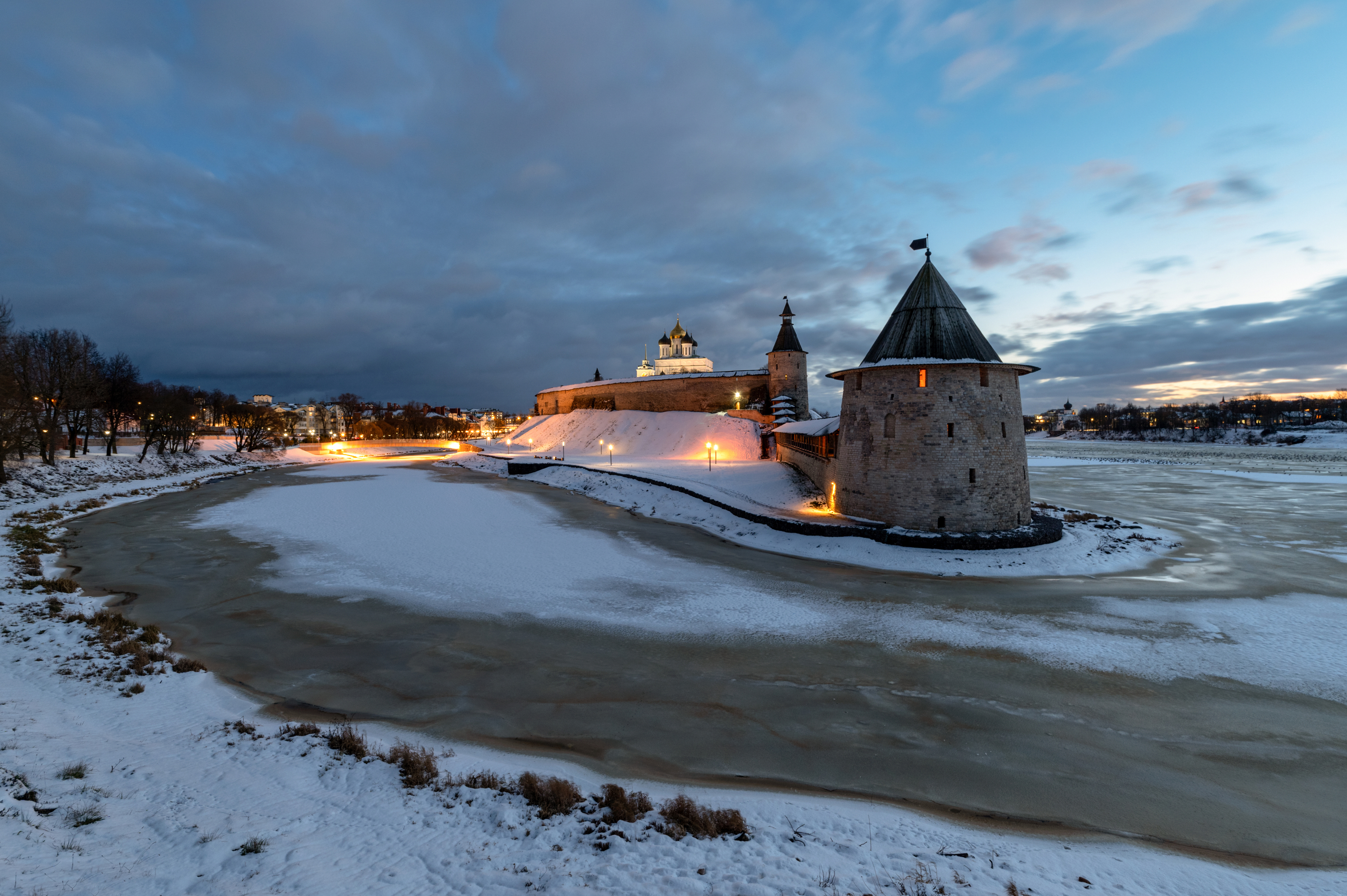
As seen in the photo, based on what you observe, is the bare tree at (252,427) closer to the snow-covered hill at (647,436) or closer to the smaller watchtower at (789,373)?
the snow-covered hill at (647,436)

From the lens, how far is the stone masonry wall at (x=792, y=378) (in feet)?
156

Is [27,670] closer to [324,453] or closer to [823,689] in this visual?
[823,689]

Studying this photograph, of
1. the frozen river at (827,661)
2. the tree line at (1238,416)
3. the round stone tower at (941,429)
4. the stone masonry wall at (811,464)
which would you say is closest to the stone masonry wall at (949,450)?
the round stone tower at (941,429)

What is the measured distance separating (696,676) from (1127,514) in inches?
1006

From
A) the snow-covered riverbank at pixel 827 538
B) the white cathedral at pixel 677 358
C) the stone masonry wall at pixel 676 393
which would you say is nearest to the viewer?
the snow-covered riverbank at pixel 827 538

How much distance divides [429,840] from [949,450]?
17.3 m

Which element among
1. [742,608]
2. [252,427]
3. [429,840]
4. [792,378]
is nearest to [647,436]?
[792,378]

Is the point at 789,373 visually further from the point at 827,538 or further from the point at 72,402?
the point at 72,402

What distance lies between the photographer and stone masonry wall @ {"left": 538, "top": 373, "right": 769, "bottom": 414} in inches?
2044

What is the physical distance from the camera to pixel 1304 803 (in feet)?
20.5

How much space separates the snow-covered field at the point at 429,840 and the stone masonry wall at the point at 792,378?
140 ft

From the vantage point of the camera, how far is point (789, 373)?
156 ft

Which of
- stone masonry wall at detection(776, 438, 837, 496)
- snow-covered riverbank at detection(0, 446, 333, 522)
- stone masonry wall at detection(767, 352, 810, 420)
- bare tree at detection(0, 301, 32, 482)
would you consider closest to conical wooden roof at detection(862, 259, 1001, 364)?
stone masonry wall at detection(776, 438, 837, 496)

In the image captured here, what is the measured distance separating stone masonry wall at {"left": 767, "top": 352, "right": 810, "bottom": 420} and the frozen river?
30.0m
